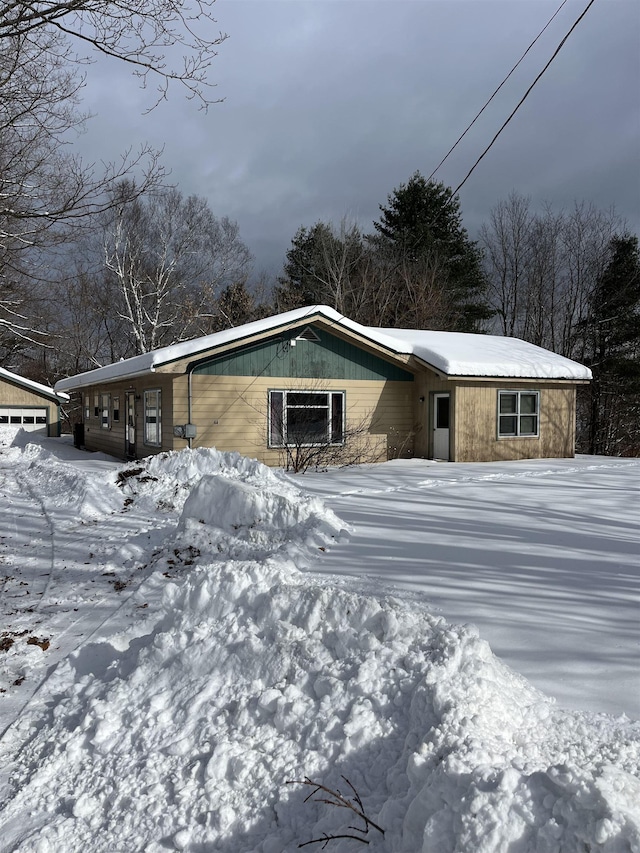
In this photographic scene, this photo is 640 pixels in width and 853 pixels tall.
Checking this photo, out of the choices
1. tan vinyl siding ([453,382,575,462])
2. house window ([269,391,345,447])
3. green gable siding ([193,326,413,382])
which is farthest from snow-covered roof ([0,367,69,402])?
tan vinyl siding ([453,382,575,462])

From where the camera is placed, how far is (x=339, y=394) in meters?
16.1

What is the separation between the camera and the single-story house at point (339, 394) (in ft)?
47.5

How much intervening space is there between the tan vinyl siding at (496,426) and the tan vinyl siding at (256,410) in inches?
70.2

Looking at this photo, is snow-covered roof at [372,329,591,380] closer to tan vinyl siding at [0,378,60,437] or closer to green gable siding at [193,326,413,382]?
green gable siding at [193,326,413,382]

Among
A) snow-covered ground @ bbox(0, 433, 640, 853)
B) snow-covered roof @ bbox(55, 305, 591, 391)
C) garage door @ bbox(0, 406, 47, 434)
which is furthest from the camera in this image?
garage door @ bbox(0, 406, 47, 434)

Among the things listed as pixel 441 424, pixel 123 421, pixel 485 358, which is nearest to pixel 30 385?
pixel 123 421

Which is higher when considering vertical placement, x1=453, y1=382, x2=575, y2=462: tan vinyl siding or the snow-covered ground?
x1=453, y1=382, x2=575, y2=462: tan vinyl siding

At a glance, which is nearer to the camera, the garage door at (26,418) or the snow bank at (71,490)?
the snow bank at (71,490)

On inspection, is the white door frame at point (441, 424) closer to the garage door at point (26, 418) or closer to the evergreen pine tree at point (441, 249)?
the evergreen pine tree at point (441, 249)

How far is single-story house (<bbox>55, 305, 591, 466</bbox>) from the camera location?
14469mm

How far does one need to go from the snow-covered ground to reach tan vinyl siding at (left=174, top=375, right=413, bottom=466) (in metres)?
8.04

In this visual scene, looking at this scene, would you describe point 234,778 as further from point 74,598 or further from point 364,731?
point 74,598

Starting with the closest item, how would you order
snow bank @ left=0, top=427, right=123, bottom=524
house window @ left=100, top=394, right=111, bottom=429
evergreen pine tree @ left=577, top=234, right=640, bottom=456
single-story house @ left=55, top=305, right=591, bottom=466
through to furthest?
snow bank @ left=0, top=427, right=123, bottom=524, single-story house @ left=55, top=305, right=591, bottom=466, house window @ left=100, top=394, right=111, bottom=429, evergreen pine tree @ left=577, top=234, right=640, bottom=456

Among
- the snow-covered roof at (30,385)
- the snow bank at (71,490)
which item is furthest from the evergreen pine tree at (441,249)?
the snow bank at (71,490)
